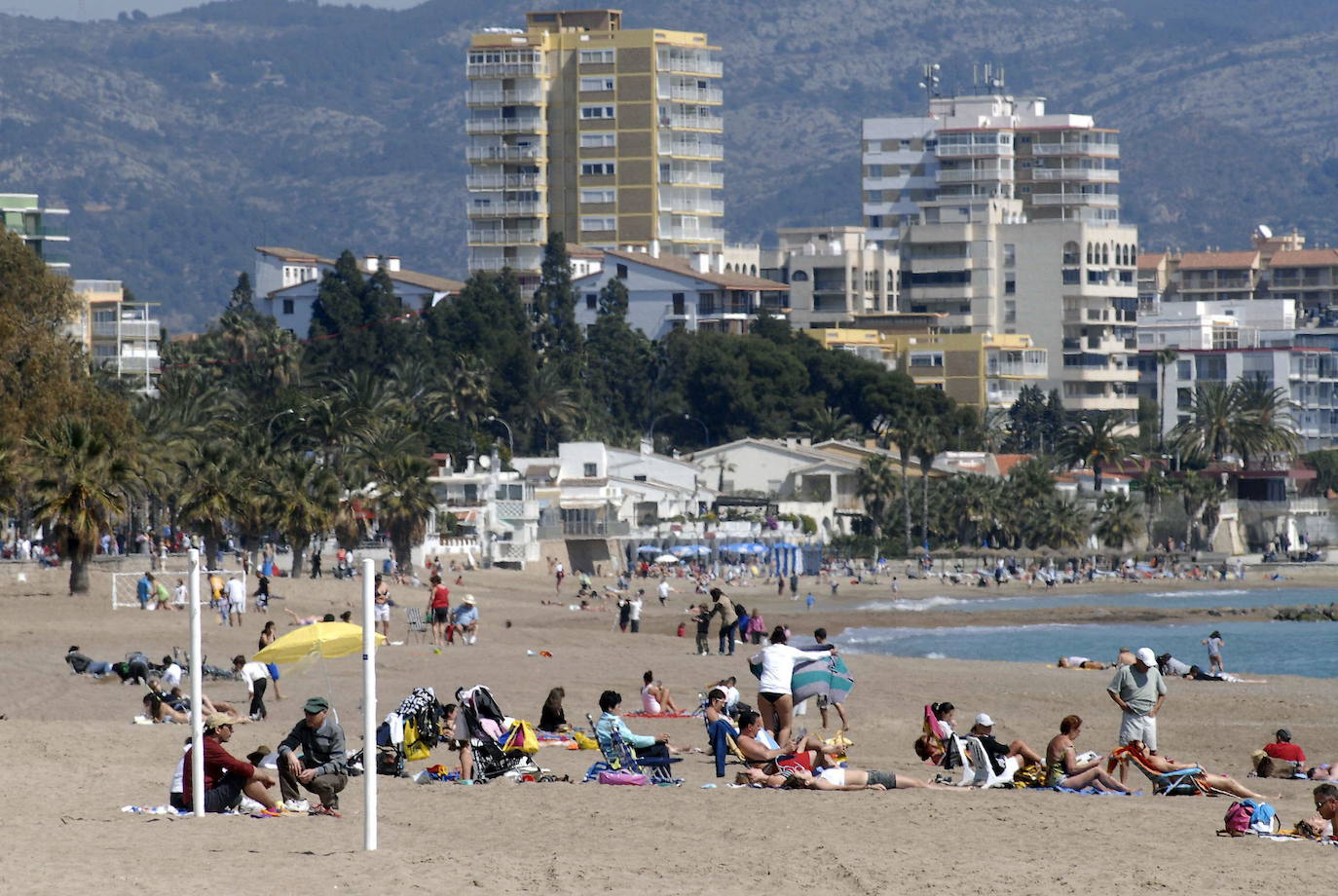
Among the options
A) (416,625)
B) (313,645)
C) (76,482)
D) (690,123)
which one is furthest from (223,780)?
(690,123)


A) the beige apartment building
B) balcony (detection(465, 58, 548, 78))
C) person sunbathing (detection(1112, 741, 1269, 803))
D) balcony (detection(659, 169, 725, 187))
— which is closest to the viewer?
person sunbathing (detection(1112, 741, 1269, 803))

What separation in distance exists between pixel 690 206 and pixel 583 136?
8.49 m

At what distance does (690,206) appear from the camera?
140 meters

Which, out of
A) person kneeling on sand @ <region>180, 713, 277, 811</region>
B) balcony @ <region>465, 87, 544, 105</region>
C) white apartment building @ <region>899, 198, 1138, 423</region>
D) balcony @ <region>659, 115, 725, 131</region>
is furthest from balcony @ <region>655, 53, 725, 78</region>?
person kneeling on sand @ <region>180, 713, 277, 811</region>

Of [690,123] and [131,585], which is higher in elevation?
[690,123]

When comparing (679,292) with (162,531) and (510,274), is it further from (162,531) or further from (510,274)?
(162,531)

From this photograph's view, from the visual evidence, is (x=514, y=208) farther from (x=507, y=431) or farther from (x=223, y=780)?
(x=223, y=780)

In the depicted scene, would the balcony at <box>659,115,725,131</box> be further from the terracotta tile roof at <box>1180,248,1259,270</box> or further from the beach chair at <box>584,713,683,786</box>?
the beach chair at <box>584,713,683,786</box>

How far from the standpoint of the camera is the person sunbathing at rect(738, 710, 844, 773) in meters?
18.3

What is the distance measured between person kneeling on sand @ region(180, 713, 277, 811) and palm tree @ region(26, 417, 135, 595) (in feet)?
79.8

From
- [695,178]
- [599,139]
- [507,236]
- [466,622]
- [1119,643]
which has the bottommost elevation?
[1119,643]

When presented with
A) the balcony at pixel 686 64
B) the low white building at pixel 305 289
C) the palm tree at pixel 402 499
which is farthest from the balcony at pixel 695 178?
the palm tree at pixel 402 499

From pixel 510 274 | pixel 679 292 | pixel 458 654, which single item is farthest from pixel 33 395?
pixel 679 292

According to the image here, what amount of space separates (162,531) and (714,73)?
74.3 metres
